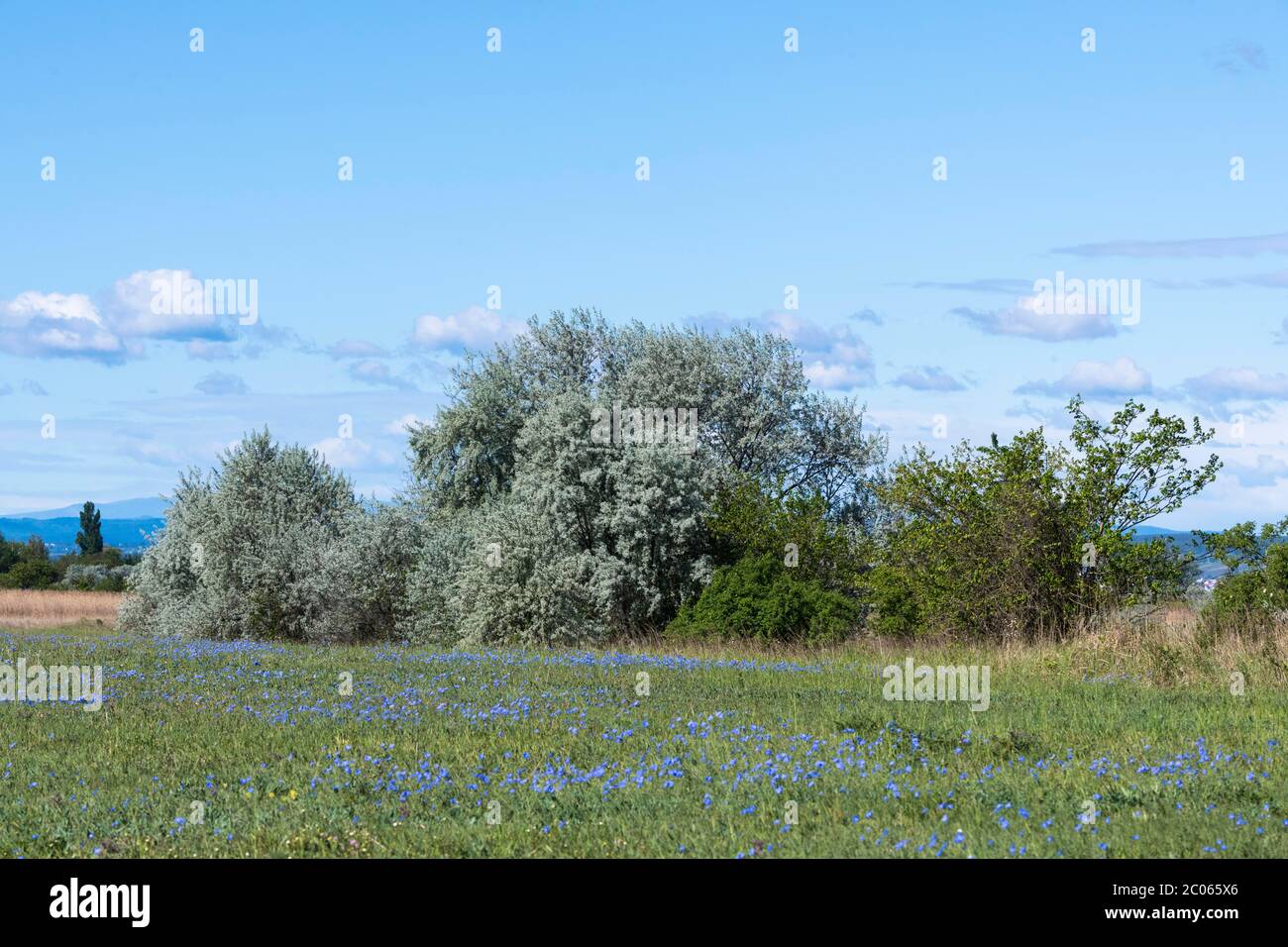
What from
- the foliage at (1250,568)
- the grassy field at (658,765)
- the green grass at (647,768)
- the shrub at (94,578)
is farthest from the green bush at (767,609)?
the shrub at (94,578)

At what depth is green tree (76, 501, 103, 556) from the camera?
96.4 meters

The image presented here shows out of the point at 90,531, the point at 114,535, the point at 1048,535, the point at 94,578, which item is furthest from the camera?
the point at 114,535

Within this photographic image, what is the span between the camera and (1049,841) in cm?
860

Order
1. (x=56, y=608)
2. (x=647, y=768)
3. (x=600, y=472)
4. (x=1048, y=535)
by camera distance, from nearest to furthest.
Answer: (x=647, y=768)
(x=1048, y=535)
(x=600, y=472)
(x=56, y=608)

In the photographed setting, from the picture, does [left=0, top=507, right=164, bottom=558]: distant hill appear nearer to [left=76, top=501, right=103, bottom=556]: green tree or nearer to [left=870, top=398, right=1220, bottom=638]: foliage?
[left=76, top=501, right=103, bottom=556]: green tree

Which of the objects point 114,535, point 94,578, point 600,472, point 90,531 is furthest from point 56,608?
point 114,535

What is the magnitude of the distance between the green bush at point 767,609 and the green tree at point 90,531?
76102 millimetres

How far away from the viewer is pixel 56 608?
168 ft

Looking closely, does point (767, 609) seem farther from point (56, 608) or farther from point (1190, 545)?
point (56, 608)

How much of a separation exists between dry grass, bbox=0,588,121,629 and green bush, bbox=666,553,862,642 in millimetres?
25718

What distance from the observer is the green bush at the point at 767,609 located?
31.2 meters

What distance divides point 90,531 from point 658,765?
96.3m
